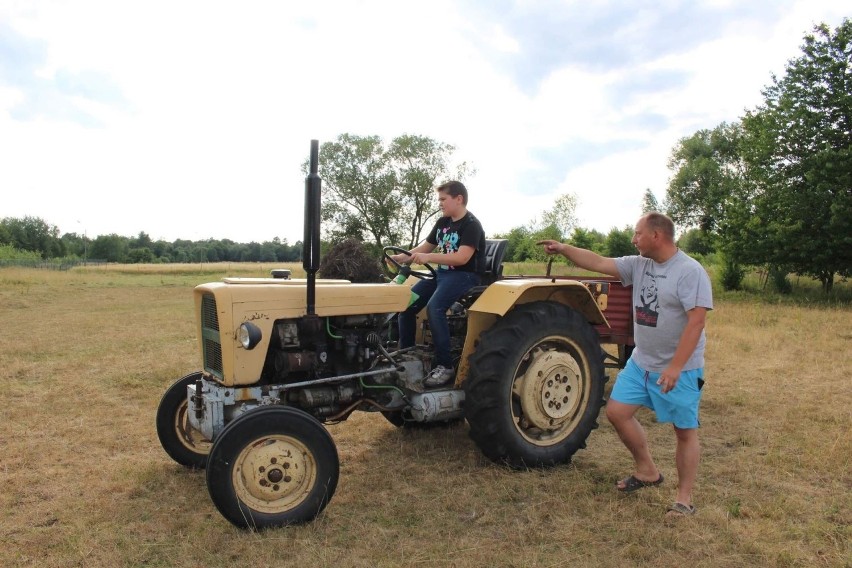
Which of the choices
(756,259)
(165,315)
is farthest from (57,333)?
(756,259)

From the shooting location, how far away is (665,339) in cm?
339

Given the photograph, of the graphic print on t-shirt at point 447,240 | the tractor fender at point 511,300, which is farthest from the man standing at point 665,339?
the graphic print on t-shirt at point 447,240

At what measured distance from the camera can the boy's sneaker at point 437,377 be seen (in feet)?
13.8

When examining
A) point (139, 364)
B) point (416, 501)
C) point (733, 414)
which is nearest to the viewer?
point (416, 501)

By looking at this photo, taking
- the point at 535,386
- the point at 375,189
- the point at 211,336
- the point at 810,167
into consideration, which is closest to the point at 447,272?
the point at 535,386

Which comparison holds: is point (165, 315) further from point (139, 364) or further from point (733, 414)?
point (733, 414)

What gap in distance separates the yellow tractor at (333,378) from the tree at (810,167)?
1445cm

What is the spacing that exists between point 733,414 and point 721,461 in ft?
4.45

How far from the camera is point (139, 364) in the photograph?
7.69m

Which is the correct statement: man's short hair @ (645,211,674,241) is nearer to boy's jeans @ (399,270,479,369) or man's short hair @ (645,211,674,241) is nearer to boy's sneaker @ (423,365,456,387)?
boy's jeans @ (399,270,479,369)

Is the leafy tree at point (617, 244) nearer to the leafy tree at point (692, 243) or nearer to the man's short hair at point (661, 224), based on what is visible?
the leafy tree at point (692, 243)

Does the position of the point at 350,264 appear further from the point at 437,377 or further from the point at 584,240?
the point at 584,240

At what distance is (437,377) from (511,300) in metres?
0.72

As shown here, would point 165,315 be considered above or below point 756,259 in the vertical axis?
below
